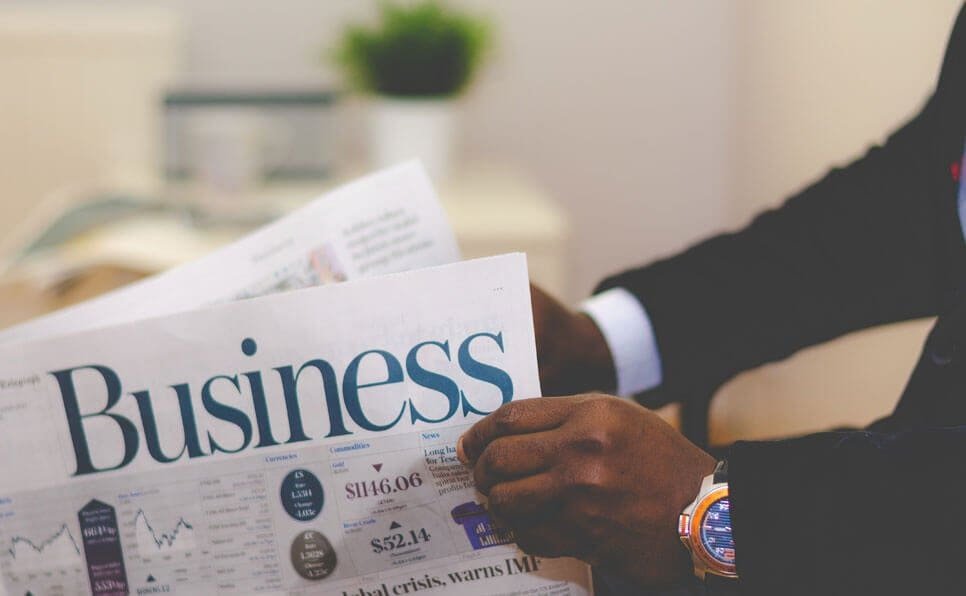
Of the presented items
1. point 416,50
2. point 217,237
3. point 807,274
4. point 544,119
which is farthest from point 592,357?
point 544,119

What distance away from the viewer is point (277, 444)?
0.50m

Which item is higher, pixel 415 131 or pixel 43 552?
pixel 415 131

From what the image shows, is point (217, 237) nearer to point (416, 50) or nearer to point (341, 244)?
point (416, 50)

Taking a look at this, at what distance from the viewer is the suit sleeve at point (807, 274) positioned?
0.72 metres

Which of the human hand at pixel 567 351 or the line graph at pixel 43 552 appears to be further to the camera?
the human hand at pixel 567 351

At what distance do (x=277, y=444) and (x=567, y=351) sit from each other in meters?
0.30

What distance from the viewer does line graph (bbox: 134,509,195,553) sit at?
0.51 m

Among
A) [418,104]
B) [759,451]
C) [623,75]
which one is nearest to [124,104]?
[418,104]

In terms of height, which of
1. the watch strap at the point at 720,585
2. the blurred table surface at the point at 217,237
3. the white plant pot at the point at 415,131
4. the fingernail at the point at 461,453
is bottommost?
the watch strap at the point at 720,585

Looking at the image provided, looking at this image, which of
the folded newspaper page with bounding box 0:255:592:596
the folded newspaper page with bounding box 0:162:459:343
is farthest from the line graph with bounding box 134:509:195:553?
the folded newspaper page with bounding box 0:162:459:343

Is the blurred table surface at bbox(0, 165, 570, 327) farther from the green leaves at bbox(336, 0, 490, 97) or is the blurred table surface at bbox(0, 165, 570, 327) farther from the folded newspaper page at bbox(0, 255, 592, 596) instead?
the folded newspaper page at bbox(0, 255, 592, 596)

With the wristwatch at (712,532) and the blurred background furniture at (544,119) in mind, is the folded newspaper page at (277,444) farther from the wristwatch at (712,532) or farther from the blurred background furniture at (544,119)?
the blurred background furniture at (544,119)

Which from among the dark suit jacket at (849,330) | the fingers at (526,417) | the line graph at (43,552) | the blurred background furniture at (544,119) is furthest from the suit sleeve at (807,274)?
the blurred background furniture at (544,119)

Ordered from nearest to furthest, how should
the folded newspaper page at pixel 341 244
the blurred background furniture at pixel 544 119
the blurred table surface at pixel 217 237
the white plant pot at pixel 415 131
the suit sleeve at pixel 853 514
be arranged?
the suit sleeve at pixel 853 514, the folded newspaper page at pixel 341 244, the blurred table surface at pixel 217 237, the blurred background furniture at pixel 544 119, the white plant pot at pixel 415 131
